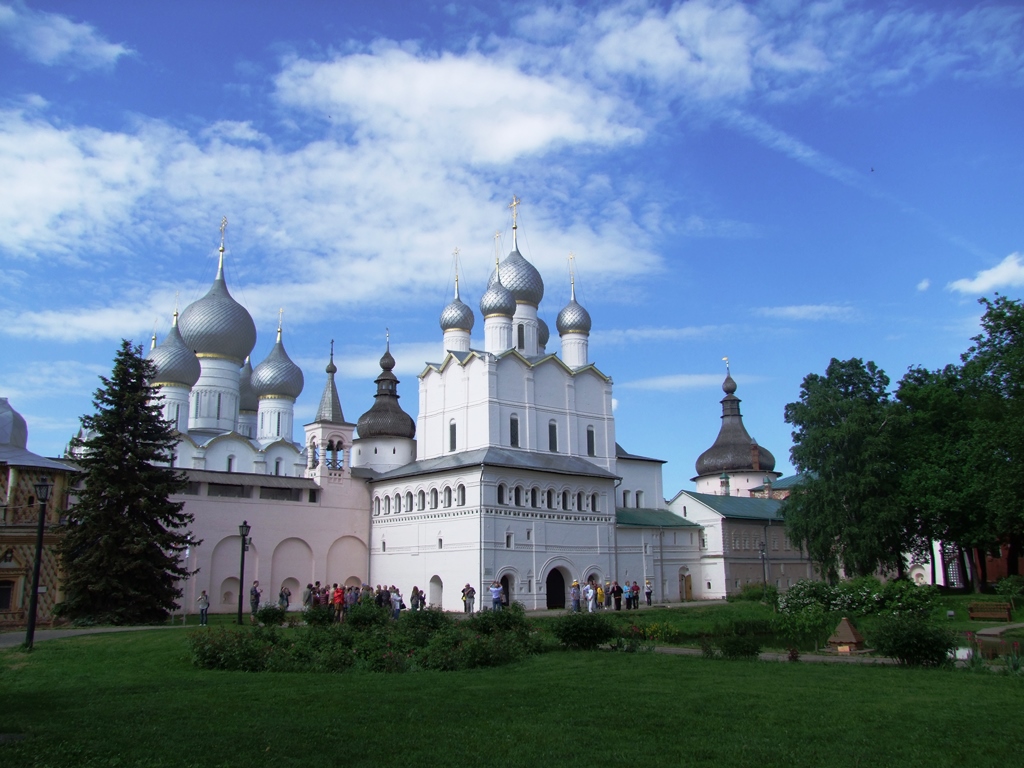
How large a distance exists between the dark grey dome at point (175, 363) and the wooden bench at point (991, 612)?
33.1 m

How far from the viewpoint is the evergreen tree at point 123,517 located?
23891 mm

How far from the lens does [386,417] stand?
42.5 meters

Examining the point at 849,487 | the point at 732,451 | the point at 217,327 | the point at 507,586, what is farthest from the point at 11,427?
the point at 732,451

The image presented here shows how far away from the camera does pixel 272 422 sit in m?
44.2

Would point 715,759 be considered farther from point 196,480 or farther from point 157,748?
point 196,480

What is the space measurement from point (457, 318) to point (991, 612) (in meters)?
25.3

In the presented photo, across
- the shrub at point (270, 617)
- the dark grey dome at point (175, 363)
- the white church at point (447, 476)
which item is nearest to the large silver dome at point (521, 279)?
the white church at point (447, 476)

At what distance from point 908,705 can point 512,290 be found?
3320cm

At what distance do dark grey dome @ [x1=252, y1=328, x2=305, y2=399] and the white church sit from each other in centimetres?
8

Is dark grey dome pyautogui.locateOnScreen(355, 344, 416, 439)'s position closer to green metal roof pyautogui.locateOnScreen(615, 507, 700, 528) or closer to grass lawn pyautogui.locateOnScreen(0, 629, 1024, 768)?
green metal roof pyautogui.locateOnScreen(615, 507, 700, 528)

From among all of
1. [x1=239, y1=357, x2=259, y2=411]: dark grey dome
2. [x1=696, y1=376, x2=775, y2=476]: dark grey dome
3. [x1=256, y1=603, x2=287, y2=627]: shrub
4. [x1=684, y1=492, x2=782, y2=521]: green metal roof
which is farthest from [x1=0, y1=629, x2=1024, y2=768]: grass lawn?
[x1=696, y1=376, x2=775, y2=476]: dark grey dome

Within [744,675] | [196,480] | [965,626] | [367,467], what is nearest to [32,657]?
[744,675]

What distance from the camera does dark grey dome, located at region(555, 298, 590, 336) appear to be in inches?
1697

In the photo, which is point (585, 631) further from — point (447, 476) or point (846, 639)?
point (447, 476)
